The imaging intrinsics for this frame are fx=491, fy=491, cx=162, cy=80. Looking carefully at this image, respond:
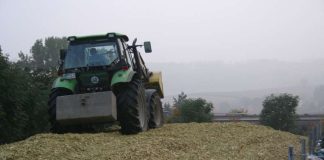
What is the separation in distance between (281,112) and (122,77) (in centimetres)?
2507

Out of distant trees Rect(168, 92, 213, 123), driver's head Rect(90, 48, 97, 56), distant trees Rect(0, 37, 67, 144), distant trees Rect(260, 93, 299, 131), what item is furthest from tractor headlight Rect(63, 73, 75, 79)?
distant trees Rect(260, 93, 299, 131)

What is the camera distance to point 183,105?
30703 millimetres

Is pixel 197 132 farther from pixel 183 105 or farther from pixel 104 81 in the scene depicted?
pixel 183 105

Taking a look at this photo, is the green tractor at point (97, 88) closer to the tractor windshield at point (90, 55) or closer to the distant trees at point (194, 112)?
the tractor windshield at point (90, 55)

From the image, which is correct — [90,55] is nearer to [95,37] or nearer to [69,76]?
[95,37]

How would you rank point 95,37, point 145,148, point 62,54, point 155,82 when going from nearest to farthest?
point 145,148 < point 95,37 < point 62,54 < point 155,82

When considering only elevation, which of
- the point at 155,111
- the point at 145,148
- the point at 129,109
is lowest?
the point at 145,148

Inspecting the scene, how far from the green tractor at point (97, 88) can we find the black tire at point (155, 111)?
0.37 metres

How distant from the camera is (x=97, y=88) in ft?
33.4

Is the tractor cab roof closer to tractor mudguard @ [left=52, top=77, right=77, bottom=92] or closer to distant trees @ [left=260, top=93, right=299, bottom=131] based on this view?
tractor mudguard @ [left=52, top=77, right=77, bottom=92]

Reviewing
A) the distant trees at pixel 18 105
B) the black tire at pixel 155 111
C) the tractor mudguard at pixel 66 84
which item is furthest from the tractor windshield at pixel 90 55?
the distant trees at pixel 18 105

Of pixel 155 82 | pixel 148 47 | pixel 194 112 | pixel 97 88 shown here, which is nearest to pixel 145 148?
pixel 97 88

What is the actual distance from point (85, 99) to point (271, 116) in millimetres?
25624

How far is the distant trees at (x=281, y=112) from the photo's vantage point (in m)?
32.8
